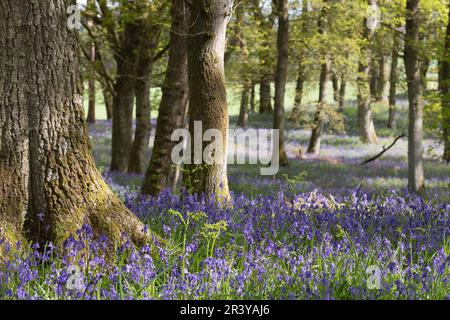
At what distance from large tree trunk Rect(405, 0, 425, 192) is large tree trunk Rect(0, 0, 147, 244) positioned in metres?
8.01

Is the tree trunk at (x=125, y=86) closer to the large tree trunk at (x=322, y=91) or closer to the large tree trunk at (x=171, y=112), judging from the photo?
the large tree trunk at (x=171, y=112)

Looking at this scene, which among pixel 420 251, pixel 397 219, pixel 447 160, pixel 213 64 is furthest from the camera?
pixel 447 160

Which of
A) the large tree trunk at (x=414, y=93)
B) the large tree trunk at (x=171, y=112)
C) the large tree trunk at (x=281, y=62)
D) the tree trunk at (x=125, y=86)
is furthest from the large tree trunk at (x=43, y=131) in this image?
the large tree trunk at (x=281, y=62)

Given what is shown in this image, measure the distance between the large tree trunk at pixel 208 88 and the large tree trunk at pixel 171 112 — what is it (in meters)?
2.19

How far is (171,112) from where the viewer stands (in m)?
10.3

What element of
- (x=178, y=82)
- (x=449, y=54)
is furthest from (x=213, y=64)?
(x=449, y=54)

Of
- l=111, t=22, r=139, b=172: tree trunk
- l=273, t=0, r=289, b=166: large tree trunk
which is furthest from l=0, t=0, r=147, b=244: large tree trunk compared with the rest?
l=273, t=0, r=289, b=166: large tree trunk

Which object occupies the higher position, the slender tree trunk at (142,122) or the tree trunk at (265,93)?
the tree trunk at (265,93)

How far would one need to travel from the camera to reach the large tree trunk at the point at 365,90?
2453cm

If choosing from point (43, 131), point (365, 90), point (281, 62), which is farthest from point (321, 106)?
point (43, 131)

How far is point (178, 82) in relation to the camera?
1055 cm
